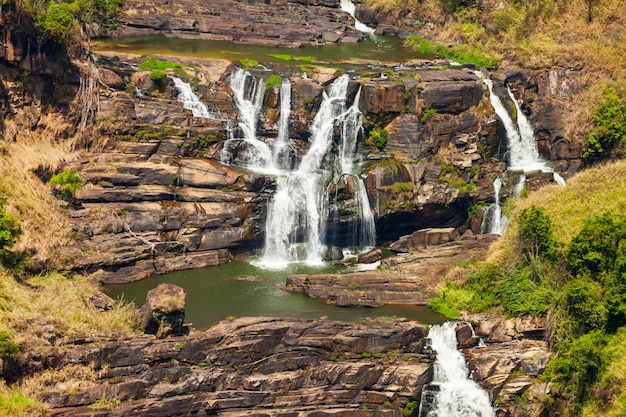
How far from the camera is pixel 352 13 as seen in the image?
84688 millimetres

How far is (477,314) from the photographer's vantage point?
134 feet

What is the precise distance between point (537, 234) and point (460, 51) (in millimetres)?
33264

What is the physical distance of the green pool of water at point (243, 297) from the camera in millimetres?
40781

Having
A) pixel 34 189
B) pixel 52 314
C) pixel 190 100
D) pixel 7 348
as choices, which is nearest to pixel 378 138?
pixel 190 100

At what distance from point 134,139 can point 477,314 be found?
22940 millimetres

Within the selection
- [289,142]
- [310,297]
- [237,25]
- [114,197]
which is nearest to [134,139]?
[114,197]

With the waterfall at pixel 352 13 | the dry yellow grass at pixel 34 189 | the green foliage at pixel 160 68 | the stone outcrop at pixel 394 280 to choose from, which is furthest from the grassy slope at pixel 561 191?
the green foliage at pixel 160 68

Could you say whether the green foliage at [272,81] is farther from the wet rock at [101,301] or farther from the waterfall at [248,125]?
the wet rock at [101,301]

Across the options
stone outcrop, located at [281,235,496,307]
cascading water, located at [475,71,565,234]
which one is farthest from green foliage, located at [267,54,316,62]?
stone outcrop, located at [281,235,496,307]

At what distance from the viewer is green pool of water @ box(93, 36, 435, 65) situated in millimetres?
65312

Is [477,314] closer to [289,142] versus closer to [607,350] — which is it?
[607,350]

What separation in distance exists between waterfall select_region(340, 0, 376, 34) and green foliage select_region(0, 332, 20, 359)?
5537cm

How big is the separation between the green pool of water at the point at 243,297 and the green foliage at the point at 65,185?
633 cm

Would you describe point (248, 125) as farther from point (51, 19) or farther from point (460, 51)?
point (460, 51)
